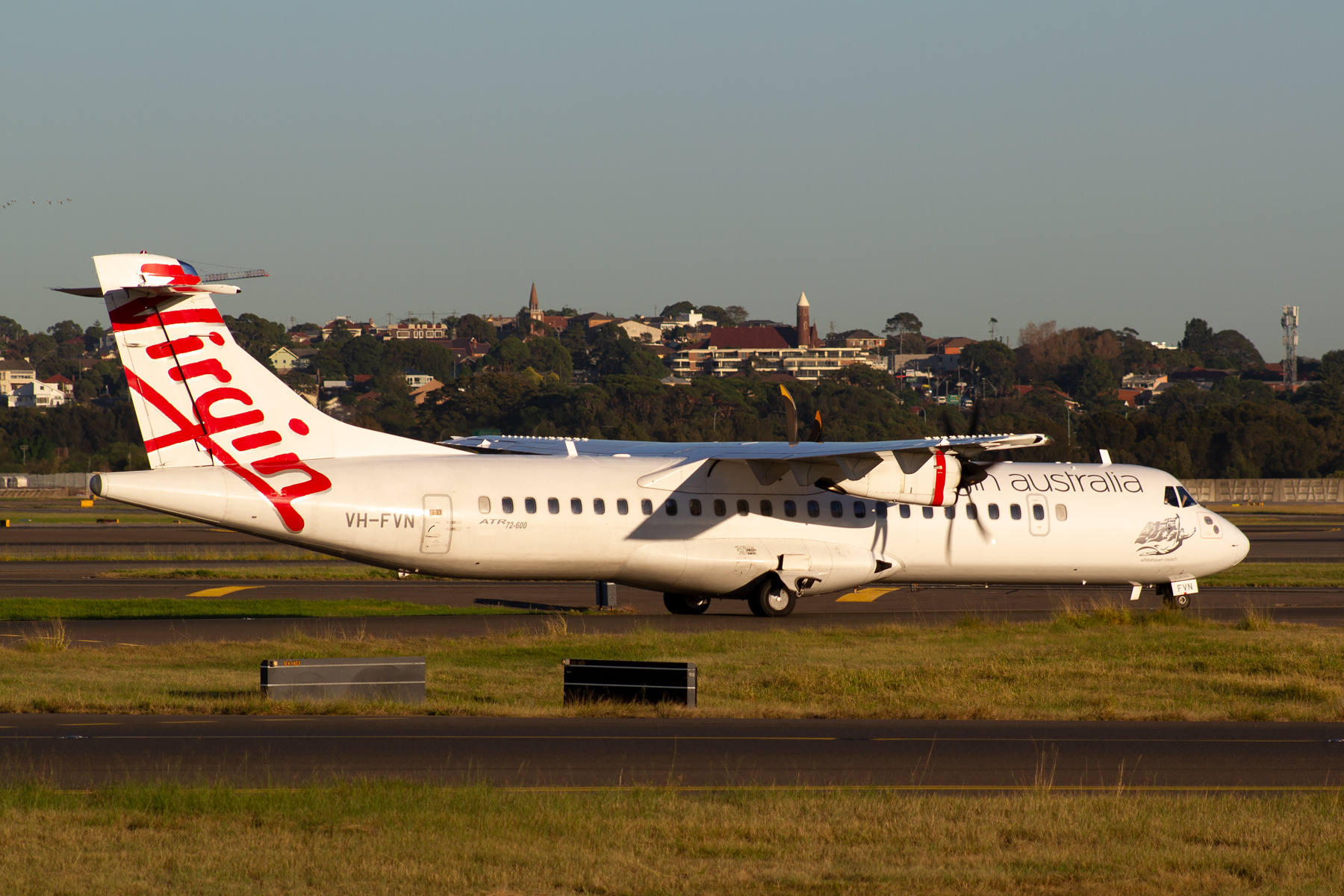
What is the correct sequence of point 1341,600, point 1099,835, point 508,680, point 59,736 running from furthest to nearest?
1. point 1341,600
2. point 508,680
3. point 59,736
4. point 1099,835

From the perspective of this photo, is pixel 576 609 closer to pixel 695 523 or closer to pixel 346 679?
pixel 695 523

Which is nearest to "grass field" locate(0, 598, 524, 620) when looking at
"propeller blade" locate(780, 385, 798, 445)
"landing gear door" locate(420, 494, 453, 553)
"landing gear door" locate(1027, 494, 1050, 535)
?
"landing gear door" locate(420, 494, 453, 553)

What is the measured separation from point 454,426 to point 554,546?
4082 inches

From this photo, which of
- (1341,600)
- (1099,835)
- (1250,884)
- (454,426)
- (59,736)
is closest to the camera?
(1250,884)

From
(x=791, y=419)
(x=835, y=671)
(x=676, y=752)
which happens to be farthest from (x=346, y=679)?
(x=791, y=419)

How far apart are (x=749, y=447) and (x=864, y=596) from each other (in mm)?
8290

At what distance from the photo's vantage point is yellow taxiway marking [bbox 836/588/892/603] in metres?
34.3

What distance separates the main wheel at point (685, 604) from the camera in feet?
99.3

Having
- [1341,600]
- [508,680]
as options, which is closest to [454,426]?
[1341,600]

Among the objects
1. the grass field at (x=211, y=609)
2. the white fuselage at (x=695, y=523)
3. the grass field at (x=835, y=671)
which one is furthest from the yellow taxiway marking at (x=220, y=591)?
the white fuselage at (x=695, y=523)

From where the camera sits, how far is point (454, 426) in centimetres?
12950

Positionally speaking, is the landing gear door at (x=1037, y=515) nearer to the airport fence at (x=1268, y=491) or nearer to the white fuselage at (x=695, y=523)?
the white fuselage at (x=695, y=523)

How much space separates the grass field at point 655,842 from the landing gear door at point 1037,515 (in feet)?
62.3

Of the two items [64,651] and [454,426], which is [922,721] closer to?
[64,651]
